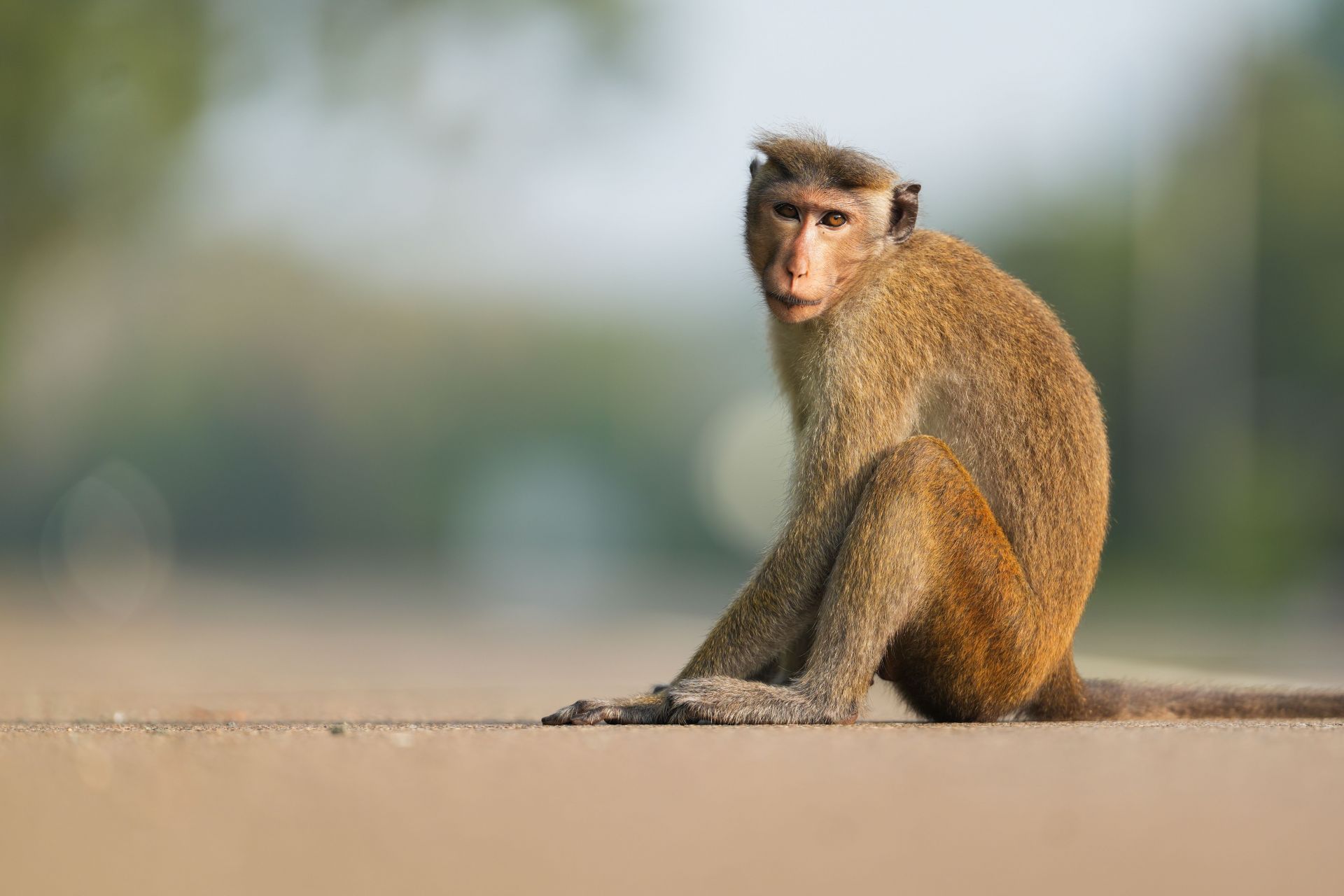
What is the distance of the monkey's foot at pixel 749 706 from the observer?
19.0ft

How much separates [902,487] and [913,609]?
0.43 m

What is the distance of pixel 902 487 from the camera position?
18.8 feet

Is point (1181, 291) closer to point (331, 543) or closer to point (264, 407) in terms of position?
point (264, 407)

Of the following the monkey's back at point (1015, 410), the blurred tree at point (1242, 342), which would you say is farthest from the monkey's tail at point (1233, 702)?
the blurred tree at point (1242, 342)

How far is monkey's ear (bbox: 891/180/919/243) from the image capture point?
6.56 metres

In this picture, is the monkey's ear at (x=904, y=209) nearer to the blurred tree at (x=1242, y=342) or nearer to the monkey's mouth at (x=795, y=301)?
the monkey's mouth at (x=795, y=301)

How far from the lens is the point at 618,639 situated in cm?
1594

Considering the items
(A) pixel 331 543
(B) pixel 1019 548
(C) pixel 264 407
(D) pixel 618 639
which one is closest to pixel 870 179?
(B) pixel 1019 548

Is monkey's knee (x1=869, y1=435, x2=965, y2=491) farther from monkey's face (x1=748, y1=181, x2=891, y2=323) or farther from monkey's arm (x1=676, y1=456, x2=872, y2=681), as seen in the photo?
monkey's face (x1=748, y1=181, x2=891, y2=323)

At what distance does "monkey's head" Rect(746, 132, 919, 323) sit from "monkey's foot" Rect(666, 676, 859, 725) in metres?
1.44

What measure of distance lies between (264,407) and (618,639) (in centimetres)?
1685

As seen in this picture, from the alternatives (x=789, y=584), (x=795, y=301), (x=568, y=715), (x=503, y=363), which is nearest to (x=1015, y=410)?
(x=795, y=301)

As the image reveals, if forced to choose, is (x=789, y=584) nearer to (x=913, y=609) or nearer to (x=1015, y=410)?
(x=913, y=609)

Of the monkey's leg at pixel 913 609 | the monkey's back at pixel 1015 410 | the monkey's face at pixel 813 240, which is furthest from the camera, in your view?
the monkey's face at pixel 813 240
